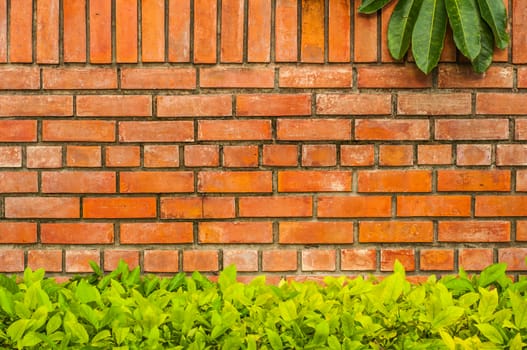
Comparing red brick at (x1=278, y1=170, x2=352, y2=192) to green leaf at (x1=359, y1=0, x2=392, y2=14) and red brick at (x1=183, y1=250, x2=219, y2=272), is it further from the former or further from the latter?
green leaf at (x1=359, y1=0, x2=392, y2=14)

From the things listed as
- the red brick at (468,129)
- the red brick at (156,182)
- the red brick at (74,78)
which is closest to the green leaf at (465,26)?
the red brick at (468,129)

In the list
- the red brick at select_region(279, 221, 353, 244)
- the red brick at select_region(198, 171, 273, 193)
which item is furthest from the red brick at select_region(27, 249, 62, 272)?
the red brick at select_region(279, 221, 353, 244)

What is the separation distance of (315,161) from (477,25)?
26.9 inches

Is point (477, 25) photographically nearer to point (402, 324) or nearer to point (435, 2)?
point (435, 2)

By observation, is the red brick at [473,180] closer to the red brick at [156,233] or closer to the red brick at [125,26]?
the red brick at [156,233]

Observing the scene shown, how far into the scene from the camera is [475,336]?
156cm

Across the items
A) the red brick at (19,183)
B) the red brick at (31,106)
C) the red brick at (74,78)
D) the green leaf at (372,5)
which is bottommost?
the red brick at (19,183)

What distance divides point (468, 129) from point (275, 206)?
2.30ft

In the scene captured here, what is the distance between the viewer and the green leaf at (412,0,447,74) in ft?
6.84

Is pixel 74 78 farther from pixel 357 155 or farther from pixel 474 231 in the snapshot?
pixel 474 231

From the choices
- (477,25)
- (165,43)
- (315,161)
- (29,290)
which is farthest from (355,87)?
(29,290)

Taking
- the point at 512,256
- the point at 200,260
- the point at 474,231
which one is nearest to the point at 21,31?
the point at 200,260

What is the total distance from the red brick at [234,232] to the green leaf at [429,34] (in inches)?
29.0

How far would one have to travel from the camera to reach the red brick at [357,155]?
215cm
